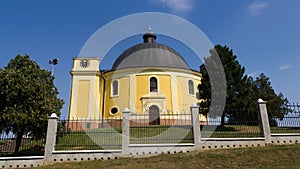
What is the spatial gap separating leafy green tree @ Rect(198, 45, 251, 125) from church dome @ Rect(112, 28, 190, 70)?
25.4ft

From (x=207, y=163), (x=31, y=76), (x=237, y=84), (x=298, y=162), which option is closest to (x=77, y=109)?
(x=31, y=76)

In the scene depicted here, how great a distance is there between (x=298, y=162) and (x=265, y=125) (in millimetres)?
2468

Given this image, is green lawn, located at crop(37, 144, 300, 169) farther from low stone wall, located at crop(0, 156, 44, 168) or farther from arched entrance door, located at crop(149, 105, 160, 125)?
arched entrance door, located at crop(149, 105, 160, 125)

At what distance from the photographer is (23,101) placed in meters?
11.0

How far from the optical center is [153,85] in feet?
76.0

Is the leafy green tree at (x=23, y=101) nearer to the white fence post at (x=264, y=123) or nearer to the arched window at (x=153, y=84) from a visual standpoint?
the white fence post at (x=264, y=123)

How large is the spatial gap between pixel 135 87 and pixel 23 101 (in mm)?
12743

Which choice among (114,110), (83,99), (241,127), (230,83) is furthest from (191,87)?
(241,127)

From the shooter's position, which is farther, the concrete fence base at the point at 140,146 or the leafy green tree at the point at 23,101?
the leafy green tree at the point at 23,101

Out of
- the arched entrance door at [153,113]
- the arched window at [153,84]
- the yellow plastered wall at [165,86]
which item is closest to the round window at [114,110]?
the arched entrance door at [153,113]

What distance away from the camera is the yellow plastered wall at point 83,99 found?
876 inches

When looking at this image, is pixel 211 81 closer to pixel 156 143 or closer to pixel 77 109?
pixel 156 143

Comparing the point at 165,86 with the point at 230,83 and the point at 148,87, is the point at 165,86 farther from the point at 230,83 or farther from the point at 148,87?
the point at 230,83

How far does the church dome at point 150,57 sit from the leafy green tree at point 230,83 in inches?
305
